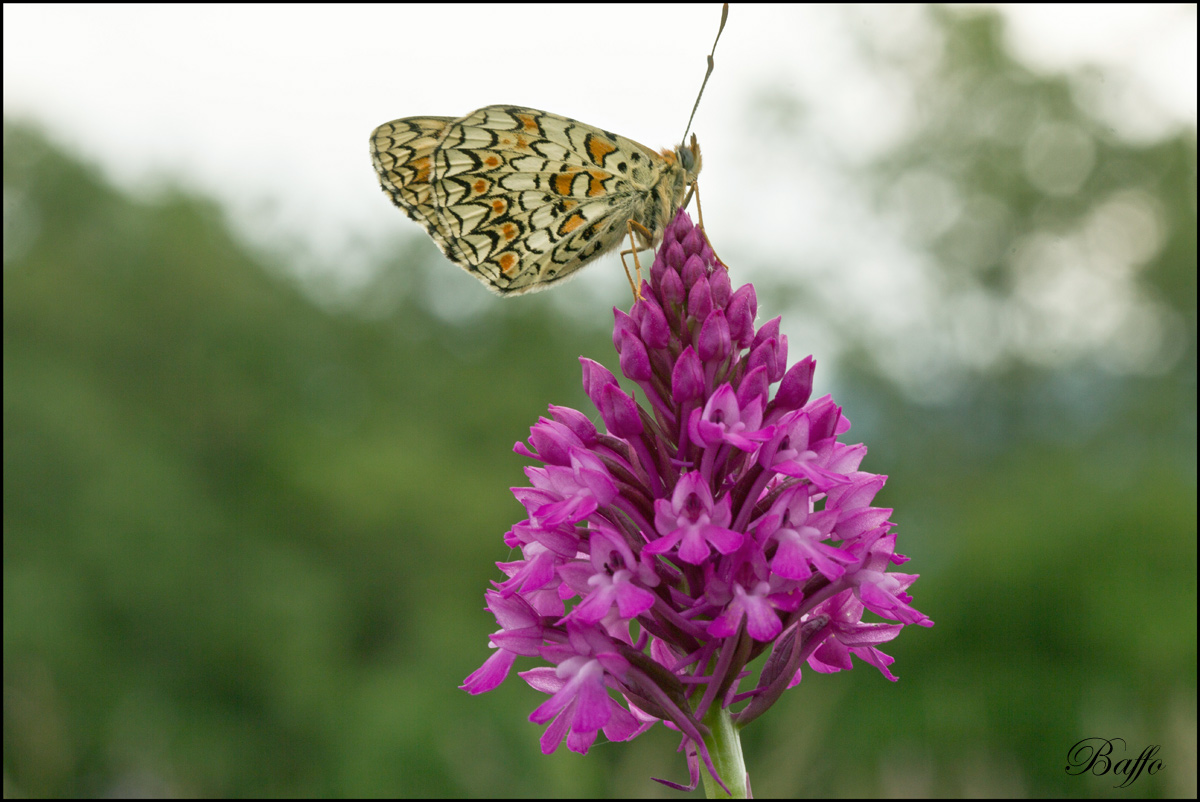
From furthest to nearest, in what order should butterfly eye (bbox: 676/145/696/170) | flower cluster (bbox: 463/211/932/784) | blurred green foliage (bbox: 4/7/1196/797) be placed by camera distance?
blurred green foliage (bbox: 4/7/1196/797) < butterfly eye (bbox: 676/145/696/170) < flower cluster (bbox: 463/211/932/784)

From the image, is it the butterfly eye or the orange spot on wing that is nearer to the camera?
the butterfly eye

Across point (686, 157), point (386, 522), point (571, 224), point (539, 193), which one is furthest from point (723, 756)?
point (386, 522)

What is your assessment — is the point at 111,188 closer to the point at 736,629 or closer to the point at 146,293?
the point at 146,293

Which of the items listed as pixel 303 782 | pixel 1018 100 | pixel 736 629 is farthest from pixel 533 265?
pixel 1018 100

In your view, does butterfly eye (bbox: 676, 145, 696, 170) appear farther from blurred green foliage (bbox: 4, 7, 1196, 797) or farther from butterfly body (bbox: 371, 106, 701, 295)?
blurred green foliage (bbox: 4, 7, 1196, 797)

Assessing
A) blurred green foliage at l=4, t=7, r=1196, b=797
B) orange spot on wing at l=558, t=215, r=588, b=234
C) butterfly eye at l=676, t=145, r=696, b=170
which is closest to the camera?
butterfly eye at l=676, t=145, r=696, b=170

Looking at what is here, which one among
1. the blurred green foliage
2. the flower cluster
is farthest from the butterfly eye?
the blurred green foliage
